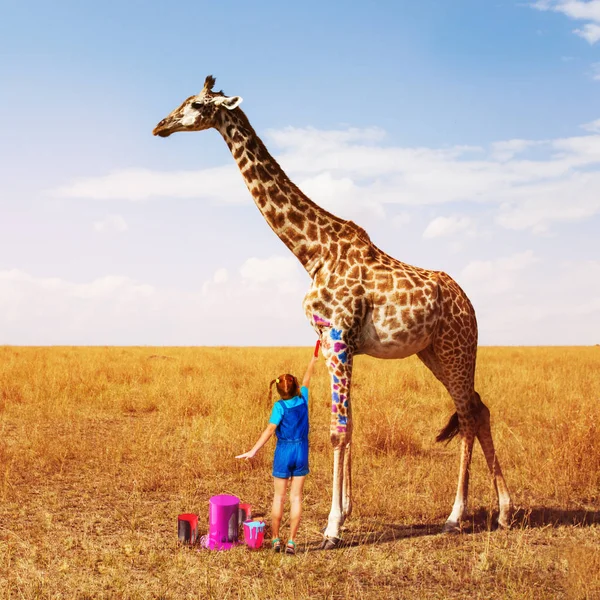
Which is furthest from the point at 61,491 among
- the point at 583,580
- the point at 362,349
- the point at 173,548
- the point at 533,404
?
the point at 533,404

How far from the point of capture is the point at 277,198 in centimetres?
629

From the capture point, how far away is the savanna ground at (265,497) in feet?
15.8

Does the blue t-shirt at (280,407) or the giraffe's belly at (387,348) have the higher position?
the giraffe's belly at (387,348)

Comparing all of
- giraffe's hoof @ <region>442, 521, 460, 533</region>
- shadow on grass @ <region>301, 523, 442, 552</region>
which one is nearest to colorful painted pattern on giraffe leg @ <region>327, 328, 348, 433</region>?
shadow on grass @ <region>301, 523, 442, 552</region>

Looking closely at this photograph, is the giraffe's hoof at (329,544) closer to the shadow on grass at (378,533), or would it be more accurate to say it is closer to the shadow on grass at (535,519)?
the shadow on grass at (378,533)

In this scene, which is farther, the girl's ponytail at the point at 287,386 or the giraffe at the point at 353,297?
the giraffe at the point at 353,297

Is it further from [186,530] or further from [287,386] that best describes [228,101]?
[186,530]

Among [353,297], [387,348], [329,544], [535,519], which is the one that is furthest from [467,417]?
[329,544]

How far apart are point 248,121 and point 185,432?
5658 millimetres

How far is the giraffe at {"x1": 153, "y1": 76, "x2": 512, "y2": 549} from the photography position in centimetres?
580

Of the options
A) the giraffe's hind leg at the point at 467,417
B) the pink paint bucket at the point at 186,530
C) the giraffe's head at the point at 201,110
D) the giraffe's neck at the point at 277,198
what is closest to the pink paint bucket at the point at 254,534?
the pink paint bucket at the point at 186,530

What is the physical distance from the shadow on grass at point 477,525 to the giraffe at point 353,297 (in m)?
0.20

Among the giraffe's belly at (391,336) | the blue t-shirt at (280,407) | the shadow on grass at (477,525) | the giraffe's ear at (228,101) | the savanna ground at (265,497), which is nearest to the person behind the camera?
the savanna ground at (265,497)

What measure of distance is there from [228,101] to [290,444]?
3.28 m
